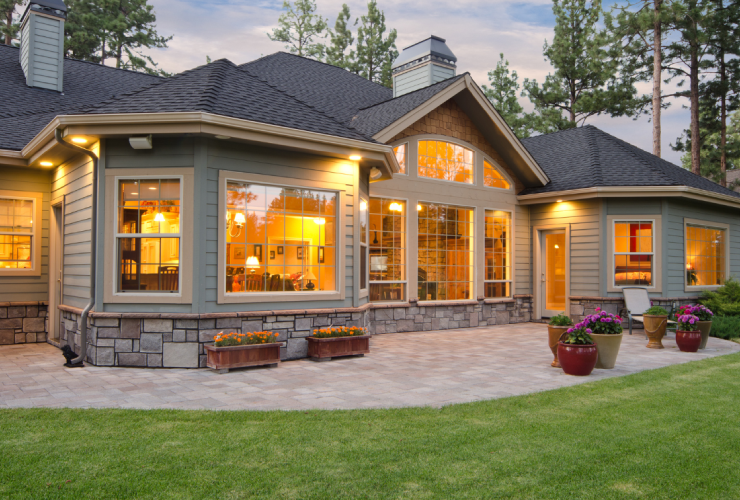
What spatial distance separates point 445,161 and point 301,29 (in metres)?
18.5

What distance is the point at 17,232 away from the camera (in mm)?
8148

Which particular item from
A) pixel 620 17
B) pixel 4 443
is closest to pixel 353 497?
pixel 4 443

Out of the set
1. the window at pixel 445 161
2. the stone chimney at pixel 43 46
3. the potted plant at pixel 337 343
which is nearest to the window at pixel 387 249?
the window at pixel 445 161

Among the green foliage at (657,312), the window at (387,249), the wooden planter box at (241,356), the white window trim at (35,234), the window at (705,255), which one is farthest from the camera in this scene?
the window at (705,255)

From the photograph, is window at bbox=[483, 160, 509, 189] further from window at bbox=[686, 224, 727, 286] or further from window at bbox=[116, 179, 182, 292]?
window at bbox=[116, 179, 182, 292]

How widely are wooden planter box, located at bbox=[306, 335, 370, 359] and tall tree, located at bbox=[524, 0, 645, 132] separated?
57.1 feet

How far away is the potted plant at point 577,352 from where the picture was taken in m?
5.97

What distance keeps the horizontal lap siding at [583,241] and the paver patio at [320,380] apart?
3074 mm

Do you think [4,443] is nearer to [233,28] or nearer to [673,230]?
[673,230]

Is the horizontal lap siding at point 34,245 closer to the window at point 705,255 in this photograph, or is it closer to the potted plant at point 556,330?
the potted plant at point 556,330

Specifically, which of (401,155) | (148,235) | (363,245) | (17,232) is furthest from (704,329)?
(17,232)

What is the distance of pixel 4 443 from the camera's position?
3428 mm

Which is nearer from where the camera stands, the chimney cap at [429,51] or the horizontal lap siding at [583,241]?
the horizontal lap siding at [583,241]

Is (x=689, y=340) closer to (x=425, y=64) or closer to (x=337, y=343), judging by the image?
(x=337, y=343)
